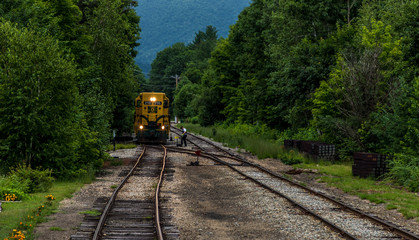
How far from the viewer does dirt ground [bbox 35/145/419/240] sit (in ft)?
35.2

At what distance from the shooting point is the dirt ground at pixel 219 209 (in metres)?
10.7

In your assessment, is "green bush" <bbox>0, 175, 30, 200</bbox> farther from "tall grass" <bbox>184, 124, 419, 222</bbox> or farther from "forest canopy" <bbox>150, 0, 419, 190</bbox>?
"forest canopy" <bbox>150, 0, 419, 190</bbox>

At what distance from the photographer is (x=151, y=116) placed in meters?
40.4

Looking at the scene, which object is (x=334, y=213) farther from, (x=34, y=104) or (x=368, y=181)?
(x=34, y=104)

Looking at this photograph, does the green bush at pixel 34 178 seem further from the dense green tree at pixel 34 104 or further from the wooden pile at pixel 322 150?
the wooden pile at pixel 322 150

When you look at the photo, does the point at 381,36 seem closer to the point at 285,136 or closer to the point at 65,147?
the point at 285,136

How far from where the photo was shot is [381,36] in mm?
28141

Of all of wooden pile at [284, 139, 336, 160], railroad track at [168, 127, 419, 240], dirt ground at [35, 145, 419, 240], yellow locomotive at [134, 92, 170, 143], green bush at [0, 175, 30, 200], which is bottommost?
dirt ground at [35, 145, 419, 240]

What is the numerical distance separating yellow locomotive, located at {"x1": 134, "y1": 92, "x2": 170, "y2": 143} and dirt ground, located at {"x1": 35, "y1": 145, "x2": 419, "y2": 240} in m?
19.6

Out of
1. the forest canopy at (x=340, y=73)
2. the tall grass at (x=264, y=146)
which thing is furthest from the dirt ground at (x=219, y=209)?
the tall grass at (x=264, y=146)

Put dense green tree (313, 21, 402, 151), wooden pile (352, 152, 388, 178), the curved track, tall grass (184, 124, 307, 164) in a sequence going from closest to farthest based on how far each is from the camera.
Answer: the curved track
wooden pile (352, 152, 388, 178)
dense green tree (313, 21, 402, 151)
tall grass (184, 124, 307, 164)

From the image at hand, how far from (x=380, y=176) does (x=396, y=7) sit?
53.7ft

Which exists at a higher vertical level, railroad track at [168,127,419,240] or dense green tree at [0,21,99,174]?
dense green tree at [0,21,99,174]

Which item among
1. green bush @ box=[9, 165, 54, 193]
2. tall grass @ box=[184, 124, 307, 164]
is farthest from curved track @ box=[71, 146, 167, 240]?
tall grass @ box=[184, 124, 307, 164]
